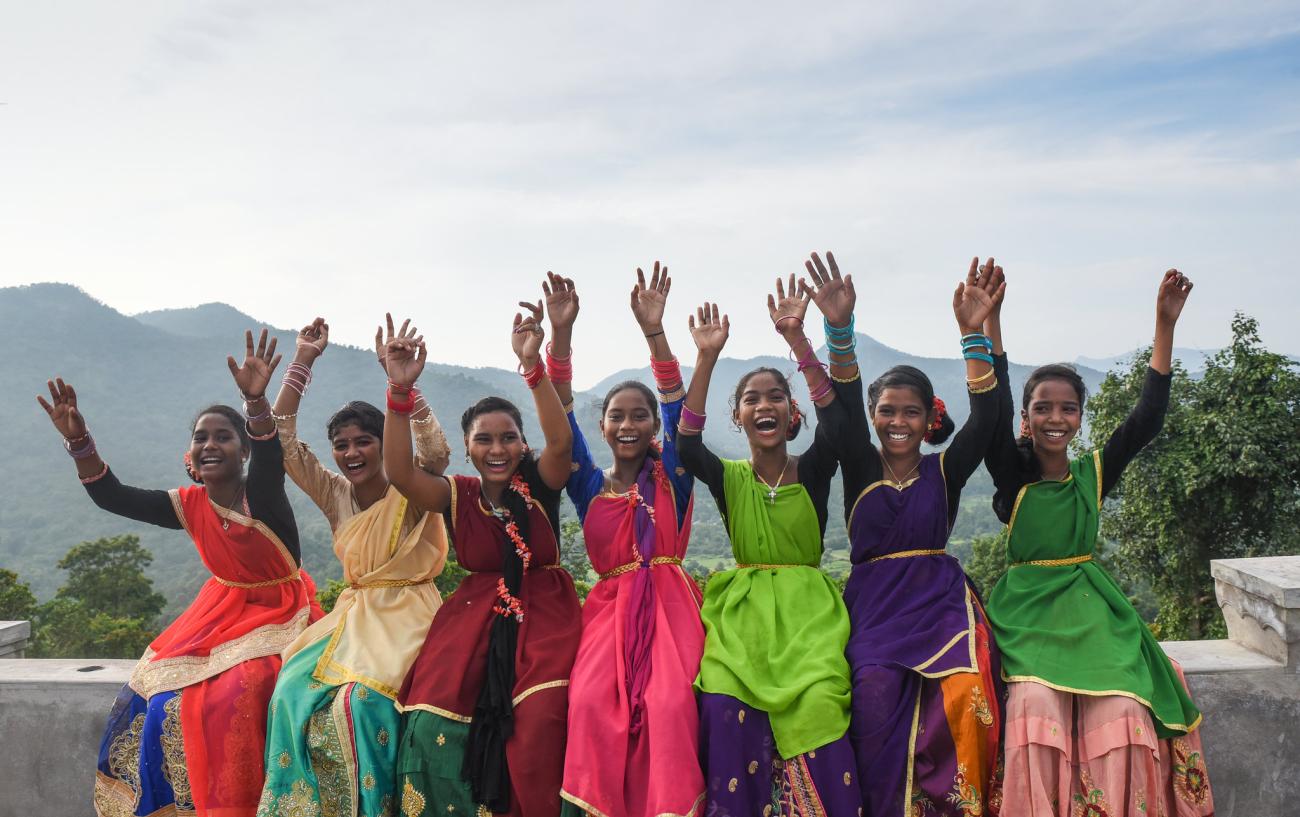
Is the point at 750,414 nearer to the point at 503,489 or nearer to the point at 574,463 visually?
the point at 574,463

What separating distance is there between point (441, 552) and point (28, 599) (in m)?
20.3

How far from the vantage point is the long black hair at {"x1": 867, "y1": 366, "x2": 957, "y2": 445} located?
16.0ft

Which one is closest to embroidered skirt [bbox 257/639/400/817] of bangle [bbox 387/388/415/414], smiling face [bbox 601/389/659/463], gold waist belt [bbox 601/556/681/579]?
gold waist belt [bbox 601/556/681/579]

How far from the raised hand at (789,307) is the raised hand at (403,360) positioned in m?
1.82

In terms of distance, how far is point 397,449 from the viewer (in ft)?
15.4

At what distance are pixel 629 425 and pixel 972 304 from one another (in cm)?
185

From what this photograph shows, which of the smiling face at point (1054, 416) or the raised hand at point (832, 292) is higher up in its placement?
the raised hand at point (832, 292)

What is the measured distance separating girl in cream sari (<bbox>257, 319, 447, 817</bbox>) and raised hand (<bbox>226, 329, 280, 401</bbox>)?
137 millimetres

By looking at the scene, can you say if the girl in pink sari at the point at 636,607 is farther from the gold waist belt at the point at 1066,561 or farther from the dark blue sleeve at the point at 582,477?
the gold waist belt at the point at 1066,561

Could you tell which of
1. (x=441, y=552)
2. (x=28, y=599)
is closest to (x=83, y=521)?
(x=28, y=599)

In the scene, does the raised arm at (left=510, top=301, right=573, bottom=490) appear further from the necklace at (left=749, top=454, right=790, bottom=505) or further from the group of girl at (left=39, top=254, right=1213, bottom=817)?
the necklace at (left=749, top=454, right=790, bottom=505)

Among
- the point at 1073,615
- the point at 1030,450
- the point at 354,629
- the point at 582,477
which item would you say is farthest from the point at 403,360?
the point at 1073,615

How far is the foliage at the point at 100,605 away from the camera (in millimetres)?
21609

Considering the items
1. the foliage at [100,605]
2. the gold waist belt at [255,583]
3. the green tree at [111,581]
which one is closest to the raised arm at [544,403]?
the gold waist belt at [255,583]
